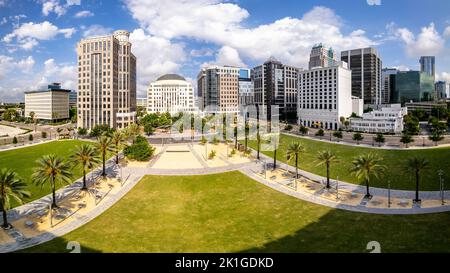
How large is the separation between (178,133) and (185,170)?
62.2m

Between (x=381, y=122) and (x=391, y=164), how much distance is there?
6334 cm

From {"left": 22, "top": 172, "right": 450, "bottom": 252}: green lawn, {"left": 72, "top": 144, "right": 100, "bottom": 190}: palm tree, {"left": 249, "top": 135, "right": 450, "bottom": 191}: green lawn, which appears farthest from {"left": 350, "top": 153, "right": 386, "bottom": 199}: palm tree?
{"left": 72, "top": 144, "right": 100, "bottom": 190}: palm tree

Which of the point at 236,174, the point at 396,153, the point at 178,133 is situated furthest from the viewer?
the point at 178,133

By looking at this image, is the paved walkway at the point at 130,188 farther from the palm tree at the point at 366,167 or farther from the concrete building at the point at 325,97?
the concrete building at the point at 325,97

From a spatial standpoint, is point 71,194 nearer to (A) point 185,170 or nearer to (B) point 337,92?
(A) point 185,170

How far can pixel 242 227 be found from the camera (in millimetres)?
35438

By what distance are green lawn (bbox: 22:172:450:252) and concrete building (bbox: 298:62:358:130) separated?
103190mm

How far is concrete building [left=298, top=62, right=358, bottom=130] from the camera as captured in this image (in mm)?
140875

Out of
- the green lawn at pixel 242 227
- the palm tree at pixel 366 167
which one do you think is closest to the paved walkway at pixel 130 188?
the green lawn at pixel 242 227

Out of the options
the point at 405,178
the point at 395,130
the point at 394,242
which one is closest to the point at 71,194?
the point at 394,242

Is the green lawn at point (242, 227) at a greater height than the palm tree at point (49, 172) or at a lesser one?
lesser

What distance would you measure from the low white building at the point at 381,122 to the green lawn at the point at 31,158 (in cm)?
10741

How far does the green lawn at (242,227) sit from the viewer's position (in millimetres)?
29516
